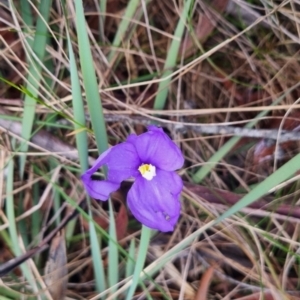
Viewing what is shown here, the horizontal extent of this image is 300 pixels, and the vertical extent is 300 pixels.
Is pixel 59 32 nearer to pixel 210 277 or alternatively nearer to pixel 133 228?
pixel 133 228

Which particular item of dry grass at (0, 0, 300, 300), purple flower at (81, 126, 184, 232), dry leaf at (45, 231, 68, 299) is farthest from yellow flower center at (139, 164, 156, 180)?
dry leaf at (45, 231, 68, 299)

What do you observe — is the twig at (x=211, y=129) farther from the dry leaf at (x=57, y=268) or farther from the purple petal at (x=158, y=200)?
the dry leaf at (x=57, y=268)

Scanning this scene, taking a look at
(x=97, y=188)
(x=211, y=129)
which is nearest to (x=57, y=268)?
(x=97, y=188)

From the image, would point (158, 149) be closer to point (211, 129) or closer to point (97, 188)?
point (97, 188)

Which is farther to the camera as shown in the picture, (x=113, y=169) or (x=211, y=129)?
(x=211, y=129)

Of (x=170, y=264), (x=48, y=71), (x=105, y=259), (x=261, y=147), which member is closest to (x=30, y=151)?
(x=48, y=71)

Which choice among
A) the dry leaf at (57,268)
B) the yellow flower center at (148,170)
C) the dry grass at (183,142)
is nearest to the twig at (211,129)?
the dry grass at (183,142)

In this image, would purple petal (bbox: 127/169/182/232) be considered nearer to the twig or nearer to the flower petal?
the flower petal
